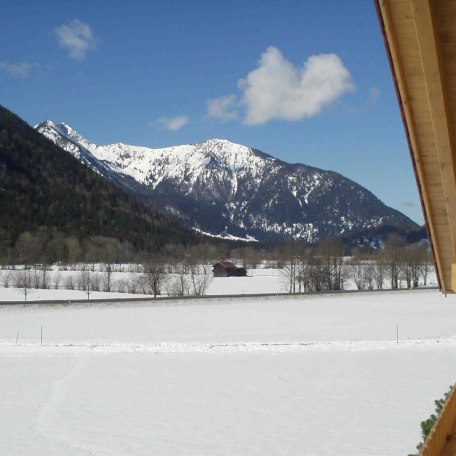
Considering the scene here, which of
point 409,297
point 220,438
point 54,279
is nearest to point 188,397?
point 220,438

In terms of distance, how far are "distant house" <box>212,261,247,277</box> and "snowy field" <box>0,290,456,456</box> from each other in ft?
170

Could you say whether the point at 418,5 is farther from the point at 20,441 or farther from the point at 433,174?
the point at 20,441

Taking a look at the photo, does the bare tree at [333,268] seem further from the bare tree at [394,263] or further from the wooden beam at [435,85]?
the wooden beam at [435,85]

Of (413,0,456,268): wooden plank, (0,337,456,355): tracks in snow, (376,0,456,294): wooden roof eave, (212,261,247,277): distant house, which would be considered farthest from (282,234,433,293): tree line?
(413,0,456,268): wooden plank

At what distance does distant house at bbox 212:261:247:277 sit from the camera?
91.4m

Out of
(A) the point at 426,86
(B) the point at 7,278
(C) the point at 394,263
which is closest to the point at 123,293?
(B) the point at 7,278

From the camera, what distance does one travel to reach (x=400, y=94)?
356cm

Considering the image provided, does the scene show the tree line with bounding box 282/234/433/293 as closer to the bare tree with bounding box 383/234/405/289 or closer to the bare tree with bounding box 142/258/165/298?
the bare tree with bounding box 383/234/405/289

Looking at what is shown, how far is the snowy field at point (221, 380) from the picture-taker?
12750mm

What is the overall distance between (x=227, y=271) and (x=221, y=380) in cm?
7302

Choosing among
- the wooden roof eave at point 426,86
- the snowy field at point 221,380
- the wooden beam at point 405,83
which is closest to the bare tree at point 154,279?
the snowy field at point 221,380

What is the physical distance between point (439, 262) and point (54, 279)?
70.9 m

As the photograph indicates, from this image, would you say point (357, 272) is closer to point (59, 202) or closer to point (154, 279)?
point (154, 279)

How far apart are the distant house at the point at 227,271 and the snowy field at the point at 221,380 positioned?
170ft
